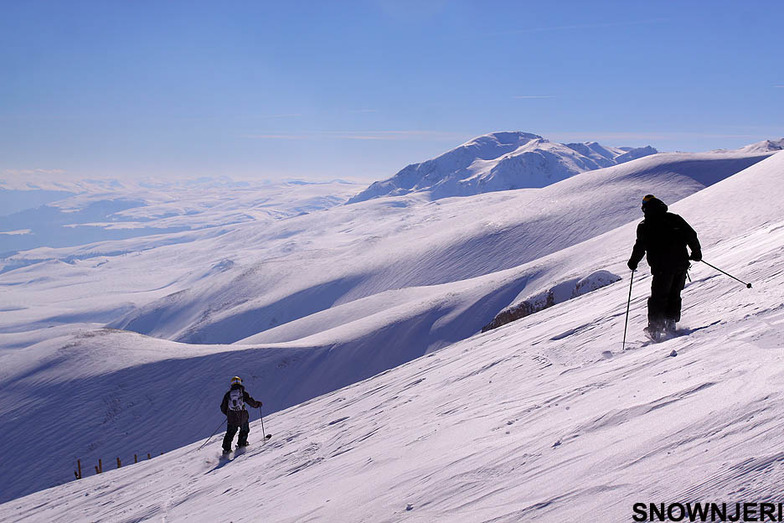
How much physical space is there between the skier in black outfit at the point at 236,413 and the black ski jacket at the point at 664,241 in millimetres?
8875

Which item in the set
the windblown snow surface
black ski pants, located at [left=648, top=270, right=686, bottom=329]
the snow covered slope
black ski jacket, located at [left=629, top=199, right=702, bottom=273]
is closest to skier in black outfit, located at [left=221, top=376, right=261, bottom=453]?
the windblown snow surface

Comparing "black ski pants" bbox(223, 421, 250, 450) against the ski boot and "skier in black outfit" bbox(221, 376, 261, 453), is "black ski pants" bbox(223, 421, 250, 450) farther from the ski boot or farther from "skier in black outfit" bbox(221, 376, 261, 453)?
the ski boot

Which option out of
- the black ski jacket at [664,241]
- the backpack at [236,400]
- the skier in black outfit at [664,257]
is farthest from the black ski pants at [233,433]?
the black ski jacket at [664,241]

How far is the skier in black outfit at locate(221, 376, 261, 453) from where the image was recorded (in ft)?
39.4

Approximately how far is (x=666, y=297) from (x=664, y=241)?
87 centimetres

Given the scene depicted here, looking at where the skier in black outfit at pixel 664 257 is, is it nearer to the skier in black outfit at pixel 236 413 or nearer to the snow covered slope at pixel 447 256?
the skier in black outfit at pixel 236 413

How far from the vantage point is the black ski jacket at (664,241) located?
25.7ft

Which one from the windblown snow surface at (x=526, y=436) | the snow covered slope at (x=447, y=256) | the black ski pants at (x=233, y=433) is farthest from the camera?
the snow covered slope at (x=447, y=256)

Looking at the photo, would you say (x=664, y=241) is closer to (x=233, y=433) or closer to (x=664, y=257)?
(x=664, y=257)

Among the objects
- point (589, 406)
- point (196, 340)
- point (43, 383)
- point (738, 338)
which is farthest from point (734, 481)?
point (196, 340)

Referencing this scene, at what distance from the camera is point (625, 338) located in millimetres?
8398

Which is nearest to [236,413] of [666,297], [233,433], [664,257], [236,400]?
[236,400]

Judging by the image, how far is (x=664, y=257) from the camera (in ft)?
26.0

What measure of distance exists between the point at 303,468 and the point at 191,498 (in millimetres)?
2321
